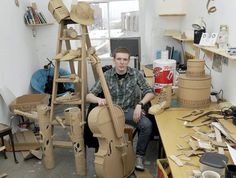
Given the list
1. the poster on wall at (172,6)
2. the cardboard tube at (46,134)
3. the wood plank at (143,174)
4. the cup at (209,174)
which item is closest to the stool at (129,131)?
the wood plank at (143,174)

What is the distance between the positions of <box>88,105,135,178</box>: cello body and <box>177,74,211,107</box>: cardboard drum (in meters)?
0.60

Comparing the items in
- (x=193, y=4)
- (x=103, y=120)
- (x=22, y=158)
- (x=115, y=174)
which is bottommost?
(x=22, y=158)

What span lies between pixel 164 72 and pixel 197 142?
36.5 inches

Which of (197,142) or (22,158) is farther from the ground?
(197,142)

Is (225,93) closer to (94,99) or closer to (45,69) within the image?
(94,99)

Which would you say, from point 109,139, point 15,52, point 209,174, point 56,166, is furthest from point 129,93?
point 15,52

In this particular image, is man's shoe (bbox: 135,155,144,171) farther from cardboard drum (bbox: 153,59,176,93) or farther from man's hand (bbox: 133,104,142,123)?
cardboard drum (bbox: 153,59,176,93)

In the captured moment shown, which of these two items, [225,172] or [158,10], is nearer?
[225,172]

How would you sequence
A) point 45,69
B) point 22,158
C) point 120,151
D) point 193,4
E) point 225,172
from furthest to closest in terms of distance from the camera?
1. point 45,69
2. point 193,4
3. point 22,158
4. point 120,151
5. point 225,172

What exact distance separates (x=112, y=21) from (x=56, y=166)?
9.99ft

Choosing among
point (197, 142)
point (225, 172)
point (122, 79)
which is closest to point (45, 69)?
point (122, 79)

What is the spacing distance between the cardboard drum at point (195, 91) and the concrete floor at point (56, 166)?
84 centimetres

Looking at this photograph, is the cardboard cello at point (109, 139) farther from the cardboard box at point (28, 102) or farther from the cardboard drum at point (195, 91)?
the cardboard box at point (28, 102)

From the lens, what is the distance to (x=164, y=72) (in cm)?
243
